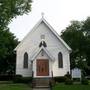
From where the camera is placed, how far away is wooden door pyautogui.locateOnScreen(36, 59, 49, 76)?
36469 millimetres

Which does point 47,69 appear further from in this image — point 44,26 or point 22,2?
point 22,2

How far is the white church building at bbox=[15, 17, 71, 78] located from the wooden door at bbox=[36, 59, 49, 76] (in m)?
0.97

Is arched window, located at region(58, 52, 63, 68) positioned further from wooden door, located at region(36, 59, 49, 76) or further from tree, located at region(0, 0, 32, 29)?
tree, located at region(0, 0, 32, 29)

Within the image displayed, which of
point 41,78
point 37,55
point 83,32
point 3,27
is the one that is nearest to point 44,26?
point 37,55

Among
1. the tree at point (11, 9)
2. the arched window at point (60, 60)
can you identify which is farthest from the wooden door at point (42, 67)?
the tree at point (11, 9)

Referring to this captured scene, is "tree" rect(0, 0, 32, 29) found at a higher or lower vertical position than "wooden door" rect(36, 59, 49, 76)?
higher

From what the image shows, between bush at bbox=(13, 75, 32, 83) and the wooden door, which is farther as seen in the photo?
the wooden door

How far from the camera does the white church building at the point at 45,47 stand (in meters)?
38.2

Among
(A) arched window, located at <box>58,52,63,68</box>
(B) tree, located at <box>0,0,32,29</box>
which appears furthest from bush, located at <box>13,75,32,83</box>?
(B) tree, located at <box>0,0,32,29</box>

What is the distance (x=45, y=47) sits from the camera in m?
38.4

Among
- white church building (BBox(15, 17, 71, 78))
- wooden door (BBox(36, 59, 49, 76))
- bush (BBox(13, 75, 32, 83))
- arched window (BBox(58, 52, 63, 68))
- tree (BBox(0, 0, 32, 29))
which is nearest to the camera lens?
tree (BBox(0, 0, 32, 29))

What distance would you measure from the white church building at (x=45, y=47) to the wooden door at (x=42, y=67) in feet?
3.19

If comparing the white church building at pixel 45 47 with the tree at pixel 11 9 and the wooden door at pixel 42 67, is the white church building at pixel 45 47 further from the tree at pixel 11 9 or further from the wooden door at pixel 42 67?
the tree at pixel 11 9

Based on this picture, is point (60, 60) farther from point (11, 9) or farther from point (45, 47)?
point (11, 9)
